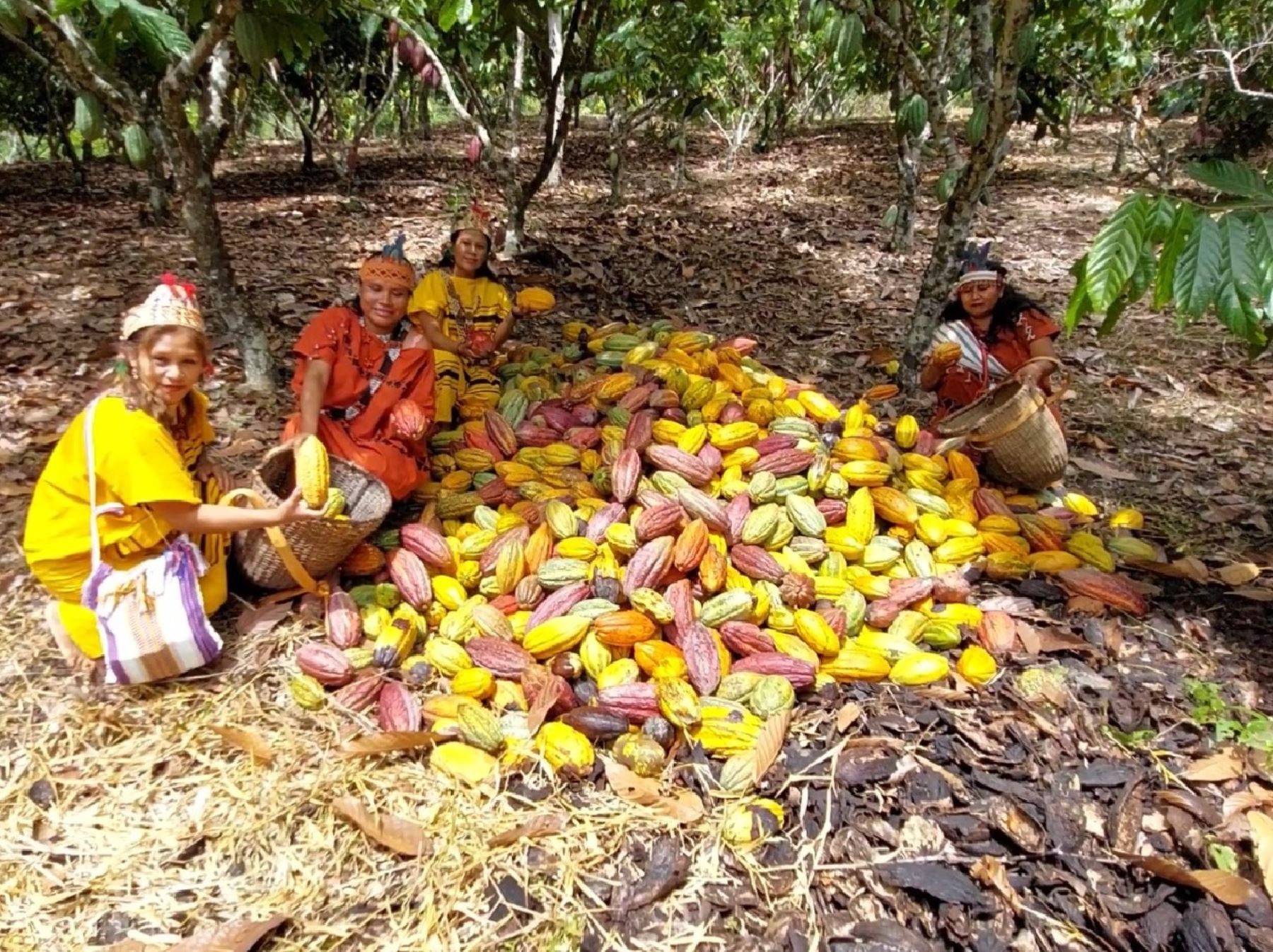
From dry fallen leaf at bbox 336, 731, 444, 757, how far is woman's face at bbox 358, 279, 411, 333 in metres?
1.45

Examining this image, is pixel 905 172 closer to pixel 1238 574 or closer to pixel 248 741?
pixel 1238 574

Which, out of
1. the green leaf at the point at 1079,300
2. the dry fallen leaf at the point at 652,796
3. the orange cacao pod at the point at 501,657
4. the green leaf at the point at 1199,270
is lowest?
the dry fallen leaf at the point at 652,796

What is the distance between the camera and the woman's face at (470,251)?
10.7 ft

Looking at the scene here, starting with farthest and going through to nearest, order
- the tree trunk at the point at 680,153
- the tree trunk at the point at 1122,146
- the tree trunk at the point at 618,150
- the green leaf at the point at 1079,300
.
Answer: the tree trunk at the point at 1122,146 → the tree trunk at the point at 680,153 → the tree trunk at the point at 618,150 → the green leaf at the point at 1079,300

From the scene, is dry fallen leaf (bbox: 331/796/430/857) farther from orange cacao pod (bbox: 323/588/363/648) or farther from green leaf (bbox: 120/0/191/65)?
green leaf (bbox: 120/0/191/65)

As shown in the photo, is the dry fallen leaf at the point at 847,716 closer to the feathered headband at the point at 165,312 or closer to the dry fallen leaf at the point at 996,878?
the dry fallen leaf at the point at 996,878

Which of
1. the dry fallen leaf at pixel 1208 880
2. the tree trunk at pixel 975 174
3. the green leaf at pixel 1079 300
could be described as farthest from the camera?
the tree trunk at pixel 975 174

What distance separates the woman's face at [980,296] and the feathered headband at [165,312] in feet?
8.19

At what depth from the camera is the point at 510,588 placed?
2316 mm

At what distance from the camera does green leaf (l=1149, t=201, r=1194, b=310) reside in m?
1.31

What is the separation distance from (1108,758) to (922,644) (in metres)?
0.51

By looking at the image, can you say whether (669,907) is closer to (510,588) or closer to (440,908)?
(440,908)

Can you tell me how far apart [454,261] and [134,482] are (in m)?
1.92

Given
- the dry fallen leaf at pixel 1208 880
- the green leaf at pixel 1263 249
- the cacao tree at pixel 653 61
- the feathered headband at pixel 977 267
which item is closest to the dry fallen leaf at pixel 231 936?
the dry fallen leaf at pixel 1208 880
